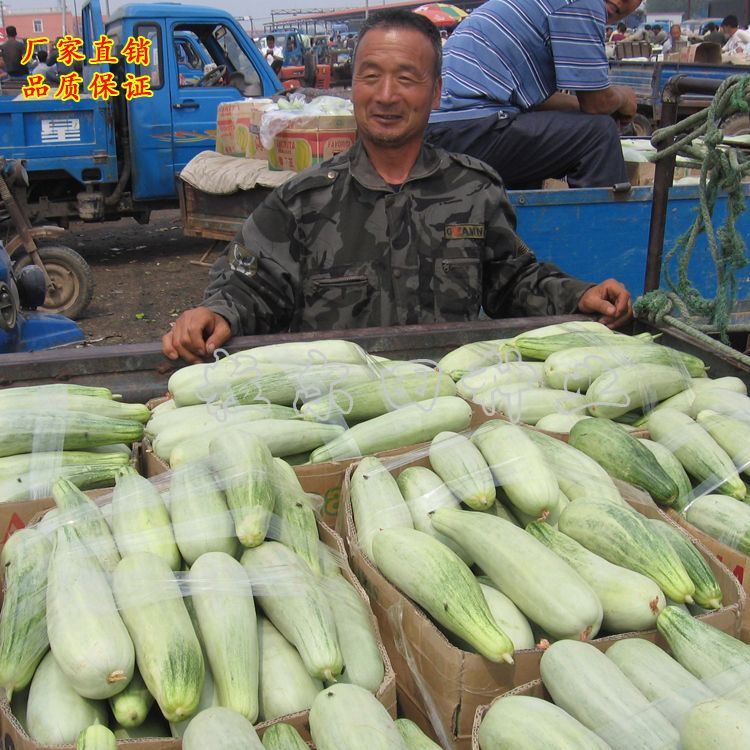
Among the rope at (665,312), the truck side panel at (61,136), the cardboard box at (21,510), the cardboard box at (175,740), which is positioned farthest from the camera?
the truck side panel at (61,136)

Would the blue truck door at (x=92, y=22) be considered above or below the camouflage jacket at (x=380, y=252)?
above

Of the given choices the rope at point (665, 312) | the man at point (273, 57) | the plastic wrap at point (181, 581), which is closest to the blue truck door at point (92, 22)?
the rope at point (665, 312)

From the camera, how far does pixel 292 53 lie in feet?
96.7

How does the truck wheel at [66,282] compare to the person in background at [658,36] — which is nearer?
the truck wheel at [66,282]

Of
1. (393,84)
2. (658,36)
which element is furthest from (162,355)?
(658,36)

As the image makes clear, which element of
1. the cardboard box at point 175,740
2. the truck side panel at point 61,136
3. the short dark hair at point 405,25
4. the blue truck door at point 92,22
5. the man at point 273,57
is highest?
the man at point 273,57

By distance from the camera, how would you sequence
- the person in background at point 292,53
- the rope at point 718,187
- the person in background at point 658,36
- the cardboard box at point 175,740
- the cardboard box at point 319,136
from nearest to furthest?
the cardboard box at point 175,740 < the rope at point 718,187 < the cardboard box at point 319,136 < the person in background at point 658,36 < the person in background at point 292,53

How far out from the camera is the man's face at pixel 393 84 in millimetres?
2926

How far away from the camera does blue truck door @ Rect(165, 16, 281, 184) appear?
978 centimetres

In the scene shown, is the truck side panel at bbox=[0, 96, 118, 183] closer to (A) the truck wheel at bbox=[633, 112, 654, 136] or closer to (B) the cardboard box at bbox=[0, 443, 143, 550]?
(A) the truck wheel at bbox=[633, 112, 654, 136]

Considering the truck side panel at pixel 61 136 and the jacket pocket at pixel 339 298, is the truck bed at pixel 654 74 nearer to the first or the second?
the truck side panel at pixel 61 136

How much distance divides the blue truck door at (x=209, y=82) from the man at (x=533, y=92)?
573 cm

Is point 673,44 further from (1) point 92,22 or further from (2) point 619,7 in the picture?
(2) point 619,7

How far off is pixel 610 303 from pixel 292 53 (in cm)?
2927
